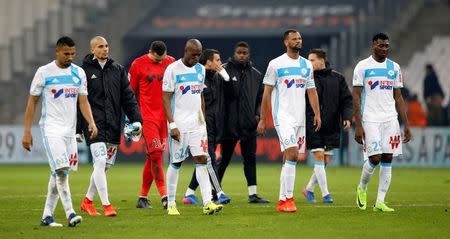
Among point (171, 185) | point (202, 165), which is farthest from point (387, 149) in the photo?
point (171, 185)

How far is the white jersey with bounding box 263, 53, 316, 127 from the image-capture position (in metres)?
15.9

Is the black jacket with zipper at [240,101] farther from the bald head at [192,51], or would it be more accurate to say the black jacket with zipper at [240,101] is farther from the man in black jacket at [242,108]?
the bald head at [192,51]

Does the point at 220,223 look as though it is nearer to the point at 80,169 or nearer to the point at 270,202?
the point at 270,202

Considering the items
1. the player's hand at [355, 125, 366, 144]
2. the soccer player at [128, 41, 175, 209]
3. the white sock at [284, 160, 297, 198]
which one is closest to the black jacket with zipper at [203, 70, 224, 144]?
the soccer player at [128, 41, 175, 209]

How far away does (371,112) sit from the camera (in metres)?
15.8

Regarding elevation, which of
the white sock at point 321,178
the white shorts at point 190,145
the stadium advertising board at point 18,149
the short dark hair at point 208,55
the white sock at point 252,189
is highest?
the short dark hair at point 208,55

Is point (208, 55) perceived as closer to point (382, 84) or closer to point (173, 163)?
point (173, 163)

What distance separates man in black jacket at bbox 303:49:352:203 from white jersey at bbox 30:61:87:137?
532 centimetres

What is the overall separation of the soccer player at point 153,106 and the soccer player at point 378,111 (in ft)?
9.09

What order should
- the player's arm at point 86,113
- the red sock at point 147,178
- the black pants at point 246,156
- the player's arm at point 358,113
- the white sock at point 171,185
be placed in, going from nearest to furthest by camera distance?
the player's arm at point 86,113 < the white sock at point 171,185 < the player's arm at point 358,113 < the red sock at point 147,178 < the black pants at point 246,156

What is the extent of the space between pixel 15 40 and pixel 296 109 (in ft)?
89.3

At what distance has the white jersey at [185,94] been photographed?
15.4 meters

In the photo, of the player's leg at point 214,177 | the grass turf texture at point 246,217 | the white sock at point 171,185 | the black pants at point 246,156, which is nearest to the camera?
the grass turf texture at point 246,217

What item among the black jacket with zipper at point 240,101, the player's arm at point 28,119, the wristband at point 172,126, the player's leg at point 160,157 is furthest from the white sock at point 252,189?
the player's arm at point 28,119
